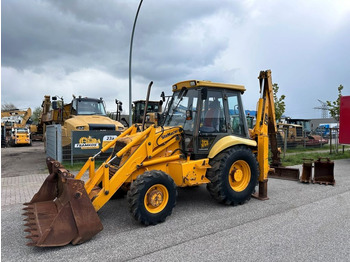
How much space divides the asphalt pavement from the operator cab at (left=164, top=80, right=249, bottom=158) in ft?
4.37

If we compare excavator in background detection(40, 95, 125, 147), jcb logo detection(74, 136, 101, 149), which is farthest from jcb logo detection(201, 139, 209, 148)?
excavator in background detection(40, 95, 125, 147)

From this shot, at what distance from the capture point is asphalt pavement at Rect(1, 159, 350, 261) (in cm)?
348

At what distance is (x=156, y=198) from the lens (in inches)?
177

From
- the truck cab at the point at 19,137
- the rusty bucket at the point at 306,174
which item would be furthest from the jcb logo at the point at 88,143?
the truck cab at the point at 19,137

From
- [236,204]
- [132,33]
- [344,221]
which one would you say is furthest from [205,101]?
[132,33]

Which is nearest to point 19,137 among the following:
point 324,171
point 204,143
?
point 204,143

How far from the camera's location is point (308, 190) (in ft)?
22.1

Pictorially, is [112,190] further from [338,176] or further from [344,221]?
[338,176]

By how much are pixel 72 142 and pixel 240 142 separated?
7209mm

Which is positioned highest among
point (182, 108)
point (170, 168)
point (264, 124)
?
point (182, 108)

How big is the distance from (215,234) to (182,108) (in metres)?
2.54

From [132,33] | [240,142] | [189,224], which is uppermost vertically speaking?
[132,33]

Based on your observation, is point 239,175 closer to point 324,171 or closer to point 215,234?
point 215,234

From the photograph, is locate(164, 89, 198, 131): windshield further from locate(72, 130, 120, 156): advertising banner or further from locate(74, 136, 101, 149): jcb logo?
locate(74, 136, 101, 149): jcb logo
